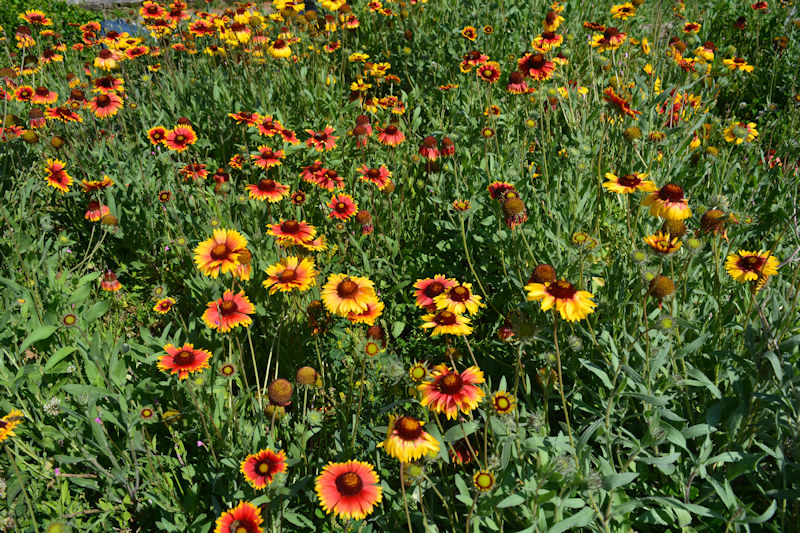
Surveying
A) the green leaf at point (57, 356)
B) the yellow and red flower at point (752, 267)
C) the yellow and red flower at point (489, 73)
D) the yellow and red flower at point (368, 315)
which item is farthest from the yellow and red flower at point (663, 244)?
the green leaf at point (57, 356)

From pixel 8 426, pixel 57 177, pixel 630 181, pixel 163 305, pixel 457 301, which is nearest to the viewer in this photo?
pixel 8 426

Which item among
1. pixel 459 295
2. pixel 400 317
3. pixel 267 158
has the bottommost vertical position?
pixel 400 317

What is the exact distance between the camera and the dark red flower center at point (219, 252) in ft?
6.40

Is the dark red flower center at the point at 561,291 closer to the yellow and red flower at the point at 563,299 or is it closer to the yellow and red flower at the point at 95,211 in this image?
the yellow and red flower at the point at 563,299

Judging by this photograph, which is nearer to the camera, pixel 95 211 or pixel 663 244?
pixel 663 244

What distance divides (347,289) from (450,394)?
542mm

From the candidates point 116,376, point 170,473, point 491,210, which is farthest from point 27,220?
point 491,210

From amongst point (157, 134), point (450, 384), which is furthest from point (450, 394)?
point (157, 134)

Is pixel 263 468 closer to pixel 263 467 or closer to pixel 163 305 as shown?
pixel 263 467

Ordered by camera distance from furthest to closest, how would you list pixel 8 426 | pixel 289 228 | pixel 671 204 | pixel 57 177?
1. pixel 57 177
2. pixel 289 228
3. pixel 671 204
4. pixel 8 426

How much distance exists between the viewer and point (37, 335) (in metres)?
2.16

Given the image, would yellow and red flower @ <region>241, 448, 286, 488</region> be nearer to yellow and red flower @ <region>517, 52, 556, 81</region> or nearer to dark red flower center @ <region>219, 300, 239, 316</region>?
dark red flower center @ <region>219, 300, 239, 316</region>

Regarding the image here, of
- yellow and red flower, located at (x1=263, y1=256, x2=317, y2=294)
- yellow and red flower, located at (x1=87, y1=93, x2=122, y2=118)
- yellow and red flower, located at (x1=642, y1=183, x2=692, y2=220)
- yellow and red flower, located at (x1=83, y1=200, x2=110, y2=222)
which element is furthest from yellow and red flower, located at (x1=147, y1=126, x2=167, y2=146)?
yellow and red flower, located at (x1=642, y1=183, x2=692, y2=220)

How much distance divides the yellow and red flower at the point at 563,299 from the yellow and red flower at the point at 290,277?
858 millimetres
